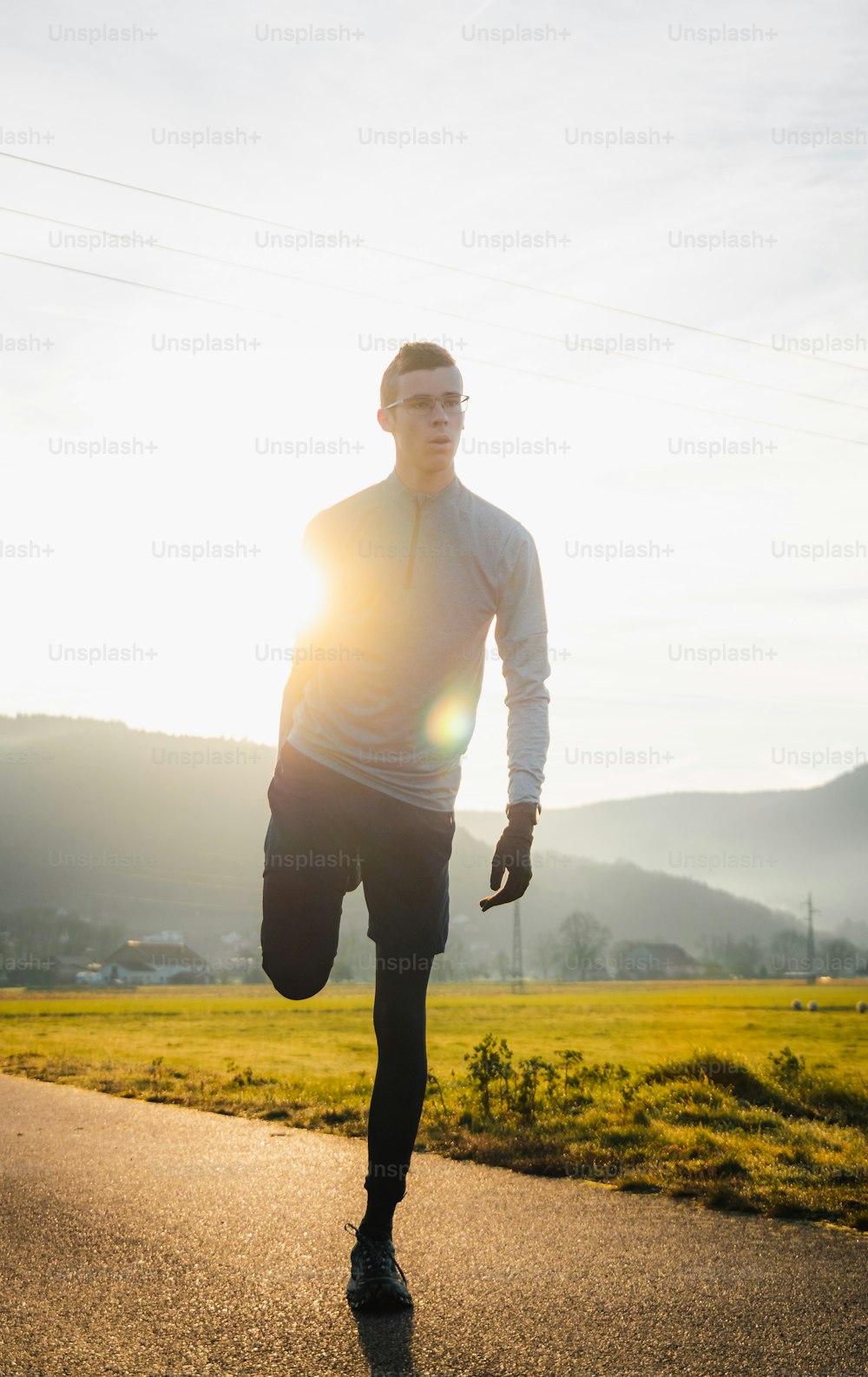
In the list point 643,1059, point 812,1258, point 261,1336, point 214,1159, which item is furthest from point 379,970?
point 643,1059

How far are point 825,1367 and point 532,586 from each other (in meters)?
2.17

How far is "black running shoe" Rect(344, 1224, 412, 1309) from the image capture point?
2.86 meters

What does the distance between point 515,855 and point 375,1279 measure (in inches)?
44.0

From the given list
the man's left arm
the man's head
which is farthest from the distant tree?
the man's head

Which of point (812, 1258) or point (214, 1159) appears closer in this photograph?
point (812, 1258)

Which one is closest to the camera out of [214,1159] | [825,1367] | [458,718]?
[825,1367]

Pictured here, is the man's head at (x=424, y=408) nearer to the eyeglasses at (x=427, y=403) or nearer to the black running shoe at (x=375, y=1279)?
the eyeglasses at (x=427, y=403)

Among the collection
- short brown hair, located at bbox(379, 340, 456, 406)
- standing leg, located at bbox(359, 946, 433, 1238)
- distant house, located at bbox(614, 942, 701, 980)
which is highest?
short brown hair, located at bbox(379, 340, 456, 406)

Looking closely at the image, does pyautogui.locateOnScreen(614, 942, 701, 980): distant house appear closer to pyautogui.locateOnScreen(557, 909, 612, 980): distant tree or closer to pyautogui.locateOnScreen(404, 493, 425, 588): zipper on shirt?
pyautogui.locateOnScreen(557, 909, 612, 980): distant tree

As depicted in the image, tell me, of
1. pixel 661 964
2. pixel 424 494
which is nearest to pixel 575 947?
pixel 661 964

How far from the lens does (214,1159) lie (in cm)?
496

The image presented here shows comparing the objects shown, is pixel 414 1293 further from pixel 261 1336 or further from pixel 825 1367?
pixel 825 1367

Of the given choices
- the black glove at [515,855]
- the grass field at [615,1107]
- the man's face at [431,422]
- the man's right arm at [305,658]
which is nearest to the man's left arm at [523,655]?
the black glove at [515,855]

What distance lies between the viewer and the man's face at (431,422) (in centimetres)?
362
